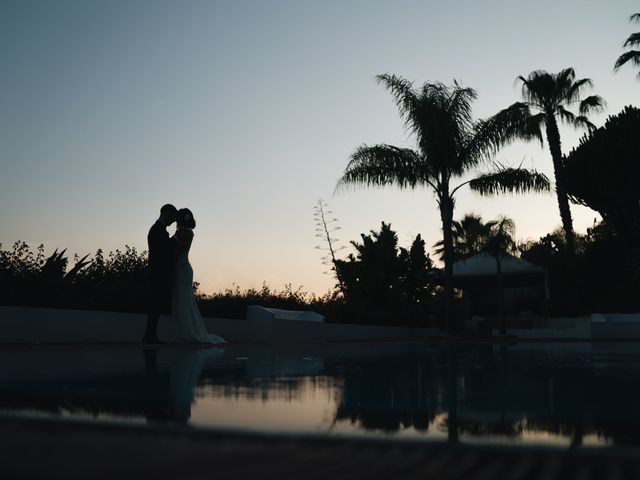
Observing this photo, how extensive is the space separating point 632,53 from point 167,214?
2670cm

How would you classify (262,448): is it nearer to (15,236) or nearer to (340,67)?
(15,236)

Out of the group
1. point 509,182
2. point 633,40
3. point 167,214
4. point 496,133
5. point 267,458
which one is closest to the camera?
point 267,458

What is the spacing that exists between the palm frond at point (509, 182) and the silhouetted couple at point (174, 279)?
411 inches

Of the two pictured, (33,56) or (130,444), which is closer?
(130,444)

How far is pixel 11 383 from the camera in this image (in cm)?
381

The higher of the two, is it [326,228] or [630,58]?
[630,58]

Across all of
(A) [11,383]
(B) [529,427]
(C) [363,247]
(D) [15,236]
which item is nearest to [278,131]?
(D) [15,236]

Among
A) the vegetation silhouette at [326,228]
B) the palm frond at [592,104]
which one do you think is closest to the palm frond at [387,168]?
the vegetation silhouette at [326,228]

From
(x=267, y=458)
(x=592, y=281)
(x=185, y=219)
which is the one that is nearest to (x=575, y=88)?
(x=592, y=281)

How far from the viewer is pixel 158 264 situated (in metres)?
12.1

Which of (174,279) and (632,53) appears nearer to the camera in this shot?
(174,279)

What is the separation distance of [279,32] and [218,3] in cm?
205

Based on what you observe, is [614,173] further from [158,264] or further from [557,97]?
[158,264]

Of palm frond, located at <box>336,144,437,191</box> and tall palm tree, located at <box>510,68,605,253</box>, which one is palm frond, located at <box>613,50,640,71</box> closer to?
tall palm tree, located at <box>510,68,605,253</box>
